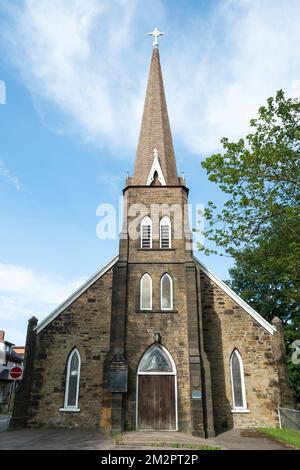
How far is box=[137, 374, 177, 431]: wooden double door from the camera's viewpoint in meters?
15.3

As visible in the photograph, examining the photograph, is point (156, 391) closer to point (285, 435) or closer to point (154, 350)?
point (154, 350)

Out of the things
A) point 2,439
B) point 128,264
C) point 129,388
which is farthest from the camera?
point 128,264

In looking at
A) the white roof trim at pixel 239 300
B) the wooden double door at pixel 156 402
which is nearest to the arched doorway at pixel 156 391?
the wooden double door at pixel 156 402

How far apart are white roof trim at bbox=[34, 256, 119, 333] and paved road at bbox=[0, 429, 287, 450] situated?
4.61 m

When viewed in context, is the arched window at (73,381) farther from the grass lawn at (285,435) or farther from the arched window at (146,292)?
the grass lawn at (285,435)

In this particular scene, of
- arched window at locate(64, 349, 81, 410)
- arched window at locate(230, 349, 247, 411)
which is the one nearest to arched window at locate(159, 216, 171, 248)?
arched window at locate(230, 349, 247, 411)

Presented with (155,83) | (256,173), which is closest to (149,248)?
(256,173)

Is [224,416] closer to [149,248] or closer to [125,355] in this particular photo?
[125,355]

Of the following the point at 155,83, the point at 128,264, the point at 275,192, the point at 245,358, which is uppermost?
the point at 155,83

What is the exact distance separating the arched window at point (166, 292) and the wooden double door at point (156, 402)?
3.15 metres

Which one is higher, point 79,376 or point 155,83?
point 155,83

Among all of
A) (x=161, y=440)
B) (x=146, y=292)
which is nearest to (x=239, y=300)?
(x=146, y=292)

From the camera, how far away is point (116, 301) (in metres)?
16.8

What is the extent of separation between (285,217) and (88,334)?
10648mm
